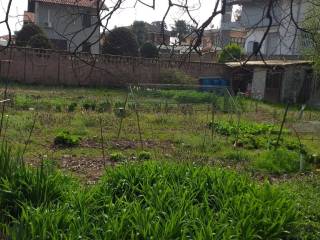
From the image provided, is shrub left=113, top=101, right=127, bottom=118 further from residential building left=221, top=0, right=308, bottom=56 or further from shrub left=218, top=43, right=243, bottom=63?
residential building left=221, top=0, right=308, bottom=56

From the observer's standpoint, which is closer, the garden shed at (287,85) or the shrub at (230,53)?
the shrub at (230,53)

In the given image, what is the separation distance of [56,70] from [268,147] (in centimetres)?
1502

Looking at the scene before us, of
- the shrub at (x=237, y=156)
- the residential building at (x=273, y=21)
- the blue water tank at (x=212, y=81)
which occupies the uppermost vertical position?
the residential building at (x=273, y=21)

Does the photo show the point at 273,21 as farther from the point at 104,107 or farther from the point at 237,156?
the point at 104,107

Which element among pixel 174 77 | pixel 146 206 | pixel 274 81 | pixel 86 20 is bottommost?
pixel 146 206

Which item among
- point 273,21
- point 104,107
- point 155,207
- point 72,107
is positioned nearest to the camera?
point 273,21

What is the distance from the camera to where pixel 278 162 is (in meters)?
9.55

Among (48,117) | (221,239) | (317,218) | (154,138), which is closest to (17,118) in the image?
(48,117)

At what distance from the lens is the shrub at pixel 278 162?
9.35 metres

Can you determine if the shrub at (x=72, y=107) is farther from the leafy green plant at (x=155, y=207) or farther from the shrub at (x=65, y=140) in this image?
the leafy green plant at (x=155, y=207)

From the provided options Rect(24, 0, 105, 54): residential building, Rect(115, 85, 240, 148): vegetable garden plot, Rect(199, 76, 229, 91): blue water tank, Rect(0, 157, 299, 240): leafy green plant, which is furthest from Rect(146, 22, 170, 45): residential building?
Rect(199, 76, 229, 91): blue water tank

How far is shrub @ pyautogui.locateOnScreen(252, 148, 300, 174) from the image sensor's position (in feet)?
30.7

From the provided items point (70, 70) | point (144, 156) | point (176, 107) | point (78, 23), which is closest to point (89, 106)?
point (176, 107)

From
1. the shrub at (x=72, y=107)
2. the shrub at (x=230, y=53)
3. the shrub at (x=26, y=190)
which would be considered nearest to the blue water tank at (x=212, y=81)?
the shrub at (x=72, y=107)
